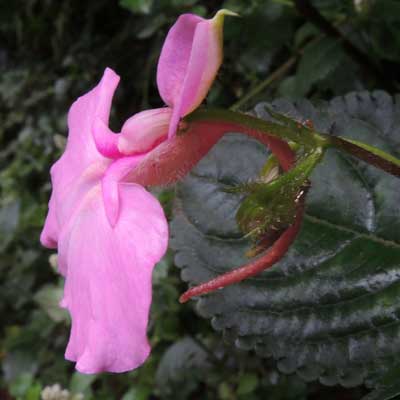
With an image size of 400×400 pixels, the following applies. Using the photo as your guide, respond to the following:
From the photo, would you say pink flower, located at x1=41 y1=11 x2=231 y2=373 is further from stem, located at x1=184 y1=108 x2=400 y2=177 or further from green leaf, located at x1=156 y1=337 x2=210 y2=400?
green leaf, located at x1=156 y1=337 x2=210 y2=400

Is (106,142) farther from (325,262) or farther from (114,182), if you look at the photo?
(325,262)

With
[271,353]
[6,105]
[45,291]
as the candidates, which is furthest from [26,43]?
[271,353]

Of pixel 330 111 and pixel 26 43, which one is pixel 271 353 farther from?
pixel 26 43

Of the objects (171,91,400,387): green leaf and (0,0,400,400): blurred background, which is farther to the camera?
(0,0,400,400): blurred background

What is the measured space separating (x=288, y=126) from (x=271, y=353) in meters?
0.29

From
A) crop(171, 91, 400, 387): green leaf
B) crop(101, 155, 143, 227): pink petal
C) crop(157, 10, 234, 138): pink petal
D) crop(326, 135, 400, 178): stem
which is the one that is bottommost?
crop(171, 91, 400, 387): green leaf

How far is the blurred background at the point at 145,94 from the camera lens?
1133 mm

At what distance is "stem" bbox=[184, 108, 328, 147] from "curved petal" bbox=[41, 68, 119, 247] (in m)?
0.10

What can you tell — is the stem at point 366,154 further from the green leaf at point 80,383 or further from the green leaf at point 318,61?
the green leaf at point 80,383

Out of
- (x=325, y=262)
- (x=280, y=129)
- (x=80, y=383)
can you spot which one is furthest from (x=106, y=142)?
(x=80, y=383)

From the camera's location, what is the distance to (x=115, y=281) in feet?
1.62

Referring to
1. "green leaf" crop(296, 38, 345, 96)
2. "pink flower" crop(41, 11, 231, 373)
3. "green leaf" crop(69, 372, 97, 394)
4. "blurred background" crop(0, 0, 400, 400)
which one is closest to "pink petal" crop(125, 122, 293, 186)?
"pink flower" crop(41, 11, 231, 373)

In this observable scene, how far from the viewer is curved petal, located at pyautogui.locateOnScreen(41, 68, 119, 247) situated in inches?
23.3

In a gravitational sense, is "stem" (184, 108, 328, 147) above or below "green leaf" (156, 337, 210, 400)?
above
